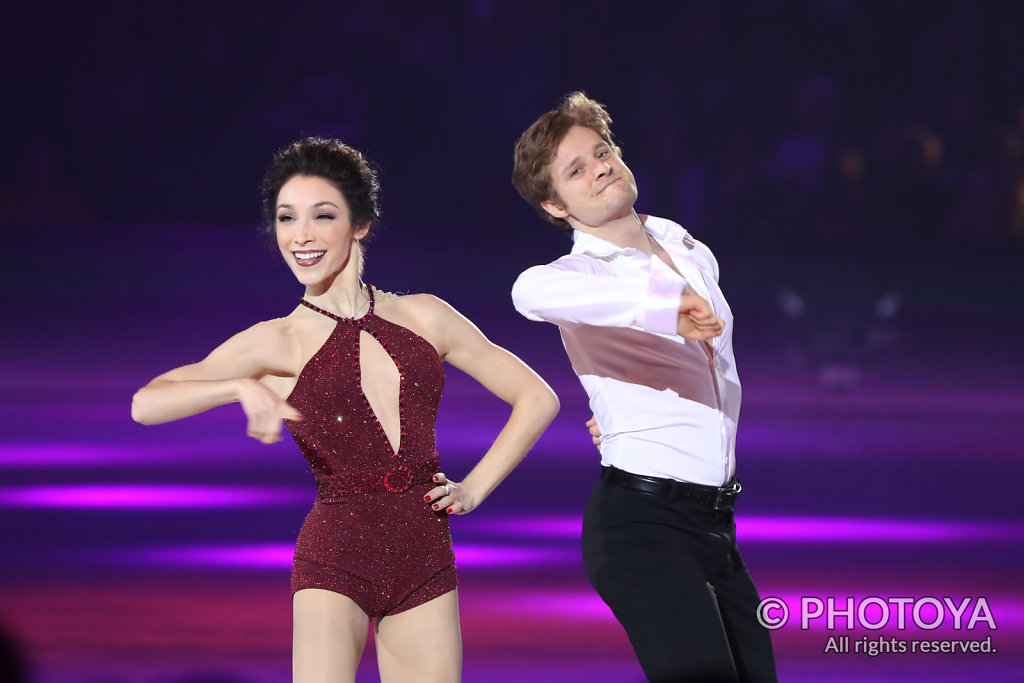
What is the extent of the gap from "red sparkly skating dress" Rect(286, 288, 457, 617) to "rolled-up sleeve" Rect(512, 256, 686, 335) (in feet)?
0.99

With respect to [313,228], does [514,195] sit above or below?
above

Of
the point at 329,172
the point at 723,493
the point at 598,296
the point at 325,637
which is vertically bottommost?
the point at 325,637

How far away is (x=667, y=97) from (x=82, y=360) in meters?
4.47

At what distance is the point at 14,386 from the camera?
921 centimetres

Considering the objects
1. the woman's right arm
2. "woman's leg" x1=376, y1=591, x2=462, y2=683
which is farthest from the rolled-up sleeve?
"woman's leg" x1=376, y1=591, x2=462, y2=683

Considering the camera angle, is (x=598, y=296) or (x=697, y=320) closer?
(x=697, y=320)

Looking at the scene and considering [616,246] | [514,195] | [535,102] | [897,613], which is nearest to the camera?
[616,246]

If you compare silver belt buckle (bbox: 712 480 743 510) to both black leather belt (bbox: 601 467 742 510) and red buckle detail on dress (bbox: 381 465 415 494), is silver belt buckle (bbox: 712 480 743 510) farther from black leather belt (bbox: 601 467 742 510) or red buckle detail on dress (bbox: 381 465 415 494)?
red buckle detail on dress (bbox: 381 465 415 494)

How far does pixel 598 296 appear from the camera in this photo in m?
2.98

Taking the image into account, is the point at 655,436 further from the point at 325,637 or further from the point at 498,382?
the point at 325,637

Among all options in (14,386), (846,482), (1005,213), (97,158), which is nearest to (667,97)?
(1005,213)

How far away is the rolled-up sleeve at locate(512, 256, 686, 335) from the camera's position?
2869 millimetres

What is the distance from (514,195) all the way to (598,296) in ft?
21.4

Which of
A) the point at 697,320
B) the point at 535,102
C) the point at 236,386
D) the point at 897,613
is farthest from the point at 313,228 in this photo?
the point at 535,102
